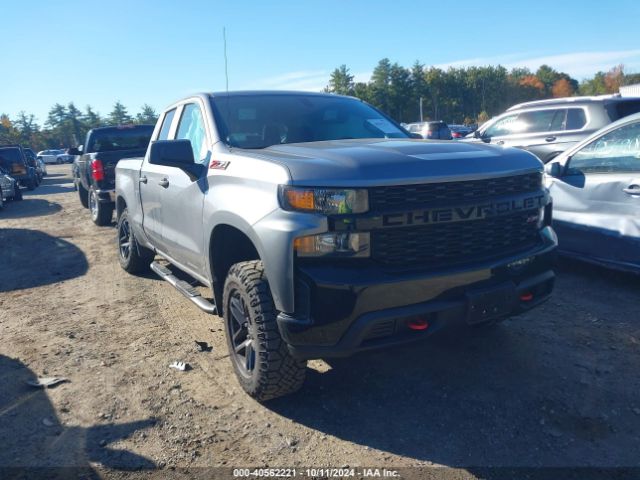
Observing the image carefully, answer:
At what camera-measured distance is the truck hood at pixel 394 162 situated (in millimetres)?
2820

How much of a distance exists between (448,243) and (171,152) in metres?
1.95

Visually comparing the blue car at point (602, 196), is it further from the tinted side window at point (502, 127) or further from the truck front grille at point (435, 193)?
the tinted side window at point (502, 127)

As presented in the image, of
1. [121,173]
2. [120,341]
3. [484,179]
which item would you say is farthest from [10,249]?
[484,179]

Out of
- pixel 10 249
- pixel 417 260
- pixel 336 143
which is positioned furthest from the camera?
pixel 10 249

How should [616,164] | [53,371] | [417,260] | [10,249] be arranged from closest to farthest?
[417,260] < [53,371] < [616,164] < [10,249]

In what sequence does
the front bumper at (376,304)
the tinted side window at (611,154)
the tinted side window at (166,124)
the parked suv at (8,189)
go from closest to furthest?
1. the front bumper at (376,304)
2. the tinted side window at (611,154)
3. the tinted side window at (166,124)
4. the parked suv at (8,189)

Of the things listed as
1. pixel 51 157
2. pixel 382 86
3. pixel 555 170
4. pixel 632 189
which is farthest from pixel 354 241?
pixel 382 86

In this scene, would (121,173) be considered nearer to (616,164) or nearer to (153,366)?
(153,366)

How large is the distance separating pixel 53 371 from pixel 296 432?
6.77ft

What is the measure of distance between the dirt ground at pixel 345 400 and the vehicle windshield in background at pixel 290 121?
166cm

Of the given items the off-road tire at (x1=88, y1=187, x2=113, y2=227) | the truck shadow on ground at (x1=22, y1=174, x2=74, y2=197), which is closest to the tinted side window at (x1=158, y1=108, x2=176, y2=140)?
the off-road tire at (x1=88, y1=187, x2=113, y2=227)

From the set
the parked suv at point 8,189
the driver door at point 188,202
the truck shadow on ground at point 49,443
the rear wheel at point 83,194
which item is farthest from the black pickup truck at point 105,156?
the truck shadow on ground at point 49,443

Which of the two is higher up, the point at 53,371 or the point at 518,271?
the point at 518,271

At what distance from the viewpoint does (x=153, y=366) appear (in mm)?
4016
